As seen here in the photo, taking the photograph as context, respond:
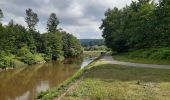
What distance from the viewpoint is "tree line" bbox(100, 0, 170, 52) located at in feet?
157

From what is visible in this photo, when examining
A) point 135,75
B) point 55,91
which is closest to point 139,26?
point 135,75

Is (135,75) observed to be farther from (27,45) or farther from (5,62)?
(27,45)

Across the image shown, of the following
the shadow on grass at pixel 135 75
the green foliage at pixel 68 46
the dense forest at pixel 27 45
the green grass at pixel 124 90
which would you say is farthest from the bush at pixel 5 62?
the green foliage at pixel 68 46

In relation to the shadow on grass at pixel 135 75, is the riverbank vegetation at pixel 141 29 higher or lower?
higher

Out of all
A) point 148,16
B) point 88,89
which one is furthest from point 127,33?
point 88,89

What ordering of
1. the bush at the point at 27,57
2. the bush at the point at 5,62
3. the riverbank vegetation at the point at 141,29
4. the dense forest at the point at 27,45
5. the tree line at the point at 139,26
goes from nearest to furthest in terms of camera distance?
1. the riverbank vegetation at the point at 141,29
2. the tree line at the point at 139,26
3. the bush at the point at 5,62
4. the dense forest at the point at 27,45
5. the bush at the point at 27,57

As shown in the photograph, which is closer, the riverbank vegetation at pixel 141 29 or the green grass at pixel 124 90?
the green grass at pixel 124 90

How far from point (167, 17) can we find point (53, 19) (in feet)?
263

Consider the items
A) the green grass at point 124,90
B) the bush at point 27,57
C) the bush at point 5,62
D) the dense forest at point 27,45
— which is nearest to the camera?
the green grass at point 124,90

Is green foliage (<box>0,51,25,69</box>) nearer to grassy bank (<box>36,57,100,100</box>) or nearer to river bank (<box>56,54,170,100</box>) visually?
grassy bank (<box>36,57,100,100</box>)

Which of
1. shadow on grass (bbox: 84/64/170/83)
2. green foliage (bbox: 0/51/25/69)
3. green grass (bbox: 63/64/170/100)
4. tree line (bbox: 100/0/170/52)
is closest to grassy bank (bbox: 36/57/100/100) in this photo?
green grass (bbox: 63/64/170/100)

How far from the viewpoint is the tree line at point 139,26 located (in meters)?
48.0

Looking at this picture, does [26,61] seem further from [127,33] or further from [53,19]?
[53,19]

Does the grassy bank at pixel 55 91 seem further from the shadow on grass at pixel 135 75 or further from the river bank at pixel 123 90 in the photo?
the shadow on grass at pixel 135 75
